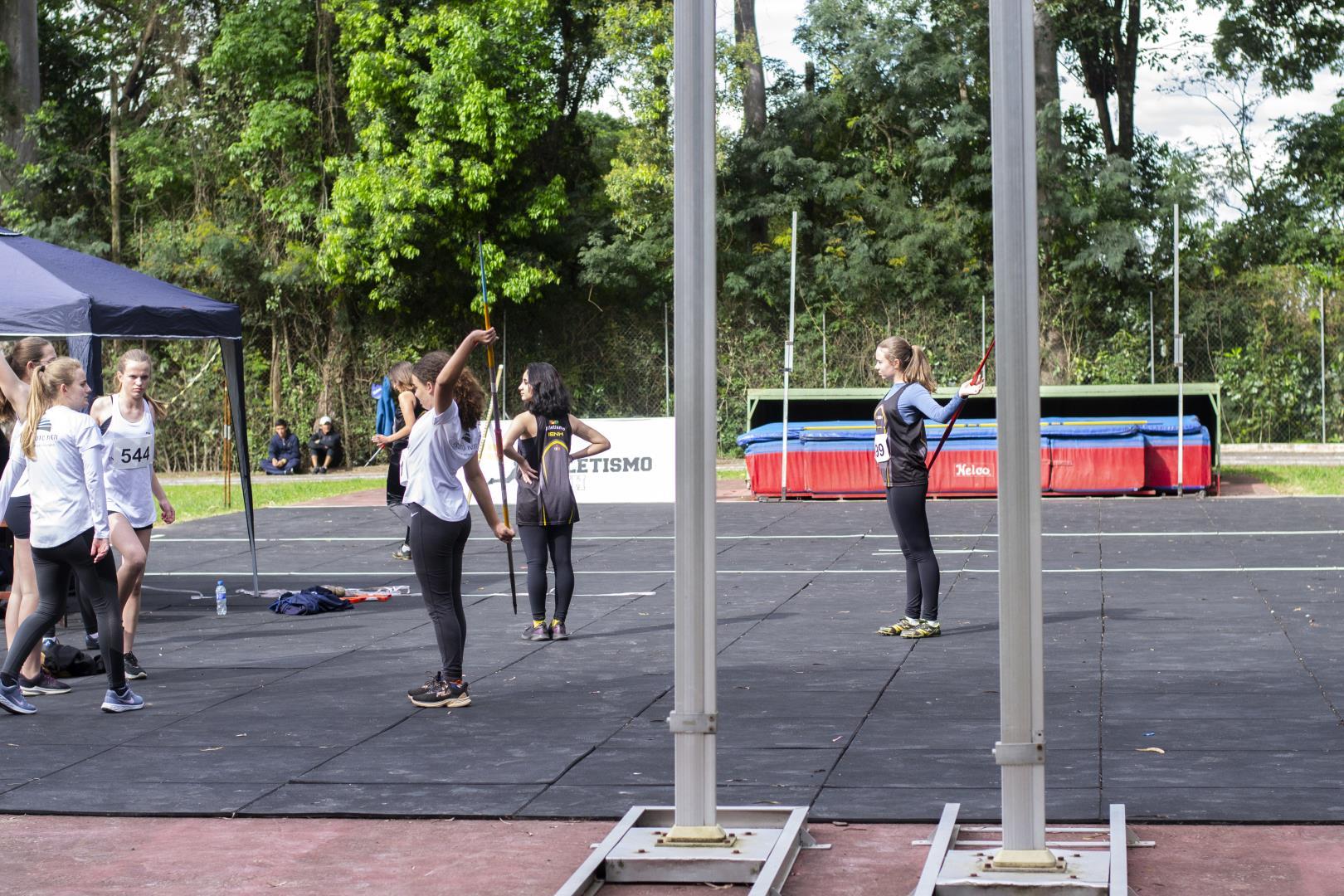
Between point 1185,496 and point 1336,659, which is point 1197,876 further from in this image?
point 1185,496

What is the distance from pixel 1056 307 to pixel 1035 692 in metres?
24.8

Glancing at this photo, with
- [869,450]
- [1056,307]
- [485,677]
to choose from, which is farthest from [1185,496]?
[485,677]

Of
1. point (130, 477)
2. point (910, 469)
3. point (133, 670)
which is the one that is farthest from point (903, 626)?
point (130, 477)

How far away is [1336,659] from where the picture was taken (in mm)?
9031

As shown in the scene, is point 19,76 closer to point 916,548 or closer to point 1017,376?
point 916,548

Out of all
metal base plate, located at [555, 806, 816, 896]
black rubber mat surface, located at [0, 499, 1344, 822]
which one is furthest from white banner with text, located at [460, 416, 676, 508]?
metal base plate, located at [555, 806, 816, 896]

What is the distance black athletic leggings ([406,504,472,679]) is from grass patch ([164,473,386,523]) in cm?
1344

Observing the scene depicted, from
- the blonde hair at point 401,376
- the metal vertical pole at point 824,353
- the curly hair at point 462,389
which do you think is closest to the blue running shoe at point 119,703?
the curly hair at point 462,389

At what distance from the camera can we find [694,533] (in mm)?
5277

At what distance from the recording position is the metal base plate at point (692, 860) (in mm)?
5086

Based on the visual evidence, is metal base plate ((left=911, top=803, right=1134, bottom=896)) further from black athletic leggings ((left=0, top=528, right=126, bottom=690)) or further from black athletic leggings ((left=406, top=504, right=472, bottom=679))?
black athletic leggings ((left=0, top=528, right=126, bottom=690))

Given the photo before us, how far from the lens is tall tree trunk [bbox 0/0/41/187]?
32.3 metres

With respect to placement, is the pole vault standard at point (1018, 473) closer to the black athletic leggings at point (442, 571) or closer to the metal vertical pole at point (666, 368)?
the black athletic leggings at point (442, 571)

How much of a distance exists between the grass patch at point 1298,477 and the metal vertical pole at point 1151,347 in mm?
2732
